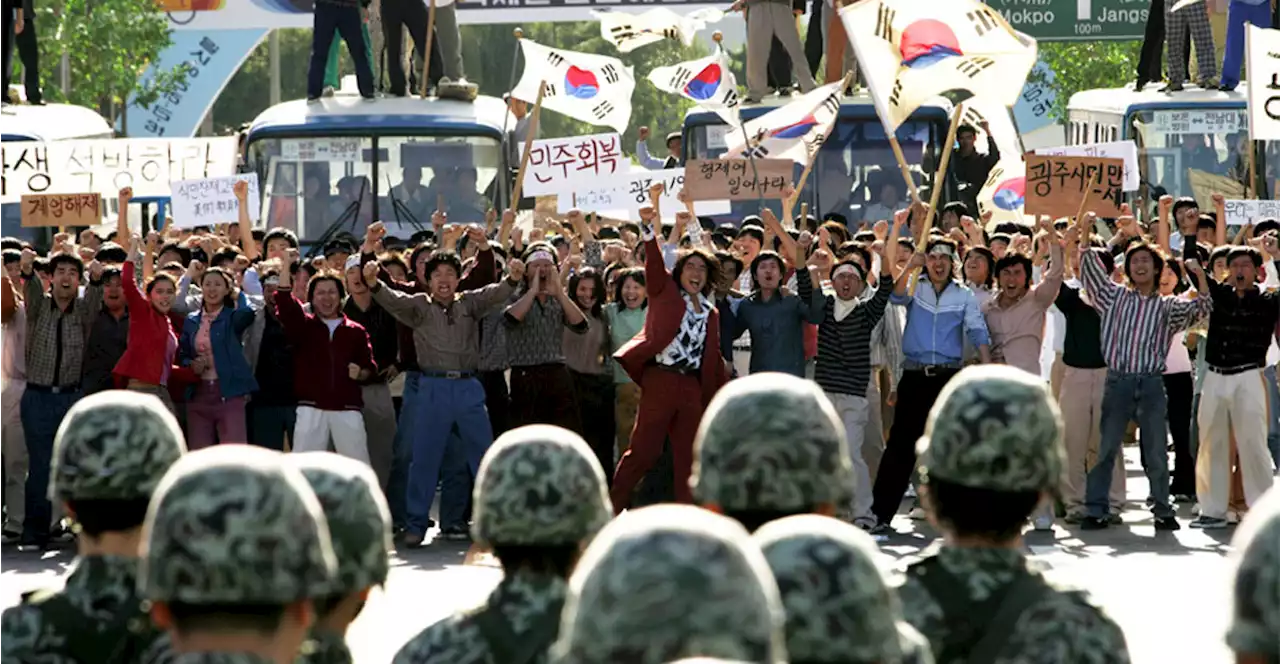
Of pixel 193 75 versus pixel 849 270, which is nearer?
pixel 849 270

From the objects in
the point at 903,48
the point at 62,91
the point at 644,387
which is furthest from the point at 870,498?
the point at 62,91

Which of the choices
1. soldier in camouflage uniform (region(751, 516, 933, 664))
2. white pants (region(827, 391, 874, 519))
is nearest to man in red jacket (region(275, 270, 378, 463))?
white pants (region(827, 391, 874, 519))

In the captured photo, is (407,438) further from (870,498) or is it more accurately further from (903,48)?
(903,48)

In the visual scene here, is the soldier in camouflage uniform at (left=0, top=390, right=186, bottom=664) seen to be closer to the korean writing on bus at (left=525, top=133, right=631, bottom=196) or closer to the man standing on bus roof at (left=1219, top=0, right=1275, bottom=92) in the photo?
the korean writing on bus at (left=525, top=133, right=631, bottom=196)

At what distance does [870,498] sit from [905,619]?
10.1 meters

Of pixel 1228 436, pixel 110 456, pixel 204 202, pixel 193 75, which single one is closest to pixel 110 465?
pixel 110 456

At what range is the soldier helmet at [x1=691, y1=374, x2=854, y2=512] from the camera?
418cm

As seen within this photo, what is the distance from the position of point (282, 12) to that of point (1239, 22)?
21909 millimetres

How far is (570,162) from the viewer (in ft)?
63.3

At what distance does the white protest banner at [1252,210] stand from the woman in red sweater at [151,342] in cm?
888

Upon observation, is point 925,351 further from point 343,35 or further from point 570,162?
point 343,35

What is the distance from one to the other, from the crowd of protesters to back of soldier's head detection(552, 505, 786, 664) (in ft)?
34.2

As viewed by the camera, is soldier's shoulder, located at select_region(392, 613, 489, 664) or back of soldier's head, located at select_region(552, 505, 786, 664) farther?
soldier's shoulder, located at select_region(392, 613, 489, 664)

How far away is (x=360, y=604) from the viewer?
4.50m
